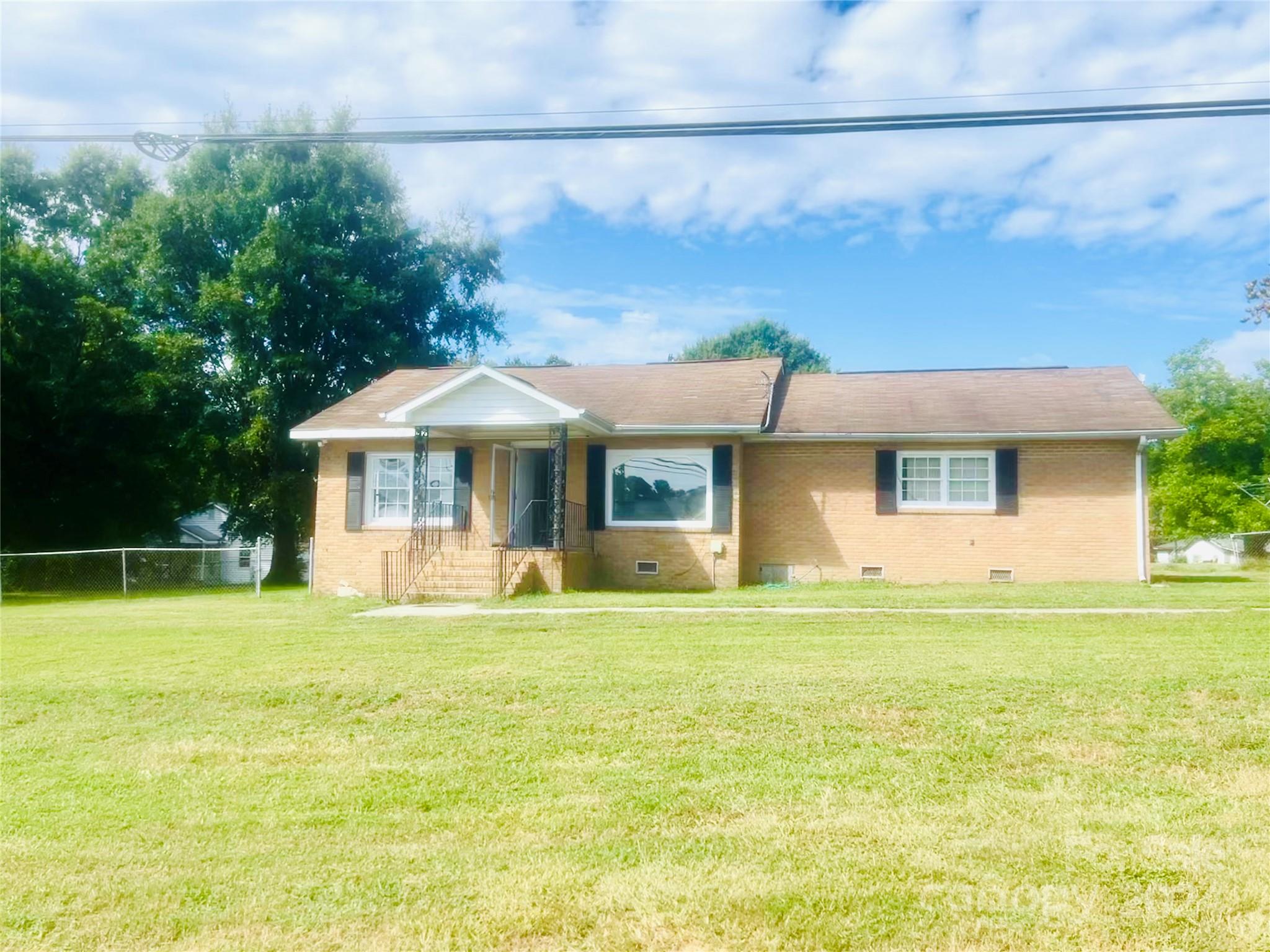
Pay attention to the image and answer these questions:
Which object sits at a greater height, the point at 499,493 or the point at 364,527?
the point at 499,493

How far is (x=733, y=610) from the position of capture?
12516 millimetres

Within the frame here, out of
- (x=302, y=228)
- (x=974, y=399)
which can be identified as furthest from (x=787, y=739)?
(x=302, y=228)

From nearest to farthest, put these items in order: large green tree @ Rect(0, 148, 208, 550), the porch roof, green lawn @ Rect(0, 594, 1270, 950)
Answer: green lawn @ Rect(0, 594, 1270, 950) < the porch roof < large green tree @ Rect(0, 148, 208, 550)

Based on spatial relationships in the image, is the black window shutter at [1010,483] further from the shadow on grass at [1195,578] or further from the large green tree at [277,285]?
the large green tree at [277,285]

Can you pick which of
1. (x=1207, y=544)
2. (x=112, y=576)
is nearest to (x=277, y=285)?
(x=112, y=576)

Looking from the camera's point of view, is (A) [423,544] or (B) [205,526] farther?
(B) [205,526]

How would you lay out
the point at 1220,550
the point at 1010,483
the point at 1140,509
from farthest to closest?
the point at 1220,550
the point at 1010,483
the point at 1140,509

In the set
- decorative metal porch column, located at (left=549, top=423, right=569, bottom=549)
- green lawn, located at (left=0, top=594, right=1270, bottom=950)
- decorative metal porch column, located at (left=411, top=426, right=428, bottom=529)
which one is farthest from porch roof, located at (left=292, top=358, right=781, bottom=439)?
green lawn, located at (left=0, top=594, right=1270, bottom=950)

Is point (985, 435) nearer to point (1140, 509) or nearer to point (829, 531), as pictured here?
point (1140, 509)

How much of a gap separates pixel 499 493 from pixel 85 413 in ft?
47.8

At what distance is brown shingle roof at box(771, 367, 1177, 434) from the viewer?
17.5m

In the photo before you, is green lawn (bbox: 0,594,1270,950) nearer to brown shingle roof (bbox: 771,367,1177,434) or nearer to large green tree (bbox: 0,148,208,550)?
brown shingle roof (bbox: 771,367,1177,434)

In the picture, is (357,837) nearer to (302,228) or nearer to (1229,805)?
(1229,805)

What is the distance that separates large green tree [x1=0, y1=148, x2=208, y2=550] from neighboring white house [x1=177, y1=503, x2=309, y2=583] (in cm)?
227
